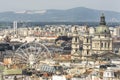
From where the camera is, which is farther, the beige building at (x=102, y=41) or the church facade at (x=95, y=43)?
the beige building at (x=102, y=41)

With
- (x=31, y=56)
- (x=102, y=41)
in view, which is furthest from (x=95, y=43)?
(x=31, y=56)

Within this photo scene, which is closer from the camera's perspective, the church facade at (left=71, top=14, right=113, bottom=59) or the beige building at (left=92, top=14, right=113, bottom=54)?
the church facade at (left=71, top=14, right=113, bottom=59)

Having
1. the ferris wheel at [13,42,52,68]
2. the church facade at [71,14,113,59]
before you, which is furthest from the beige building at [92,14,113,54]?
the ferris wheel at [13,42,52,68]

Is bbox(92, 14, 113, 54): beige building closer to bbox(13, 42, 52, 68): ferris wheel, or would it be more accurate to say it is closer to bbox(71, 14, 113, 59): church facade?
bbox(71, 14, 113, 59): church facade

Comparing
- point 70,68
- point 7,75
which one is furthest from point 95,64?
point 7,75

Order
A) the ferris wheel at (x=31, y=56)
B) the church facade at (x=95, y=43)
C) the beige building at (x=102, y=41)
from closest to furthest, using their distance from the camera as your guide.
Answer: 1. the ferris wheel at (x=31, y=56)
2. the church facade at (x=95, y=43)
3. the beige building at (x=102, y=41)

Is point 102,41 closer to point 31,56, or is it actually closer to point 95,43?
point 95,43

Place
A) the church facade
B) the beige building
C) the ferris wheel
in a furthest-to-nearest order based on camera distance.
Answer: the beige building → the church facade → the ferris wheel

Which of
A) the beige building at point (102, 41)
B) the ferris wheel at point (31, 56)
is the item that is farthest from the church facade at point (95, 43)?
the ferris wheel at point (31, 56)

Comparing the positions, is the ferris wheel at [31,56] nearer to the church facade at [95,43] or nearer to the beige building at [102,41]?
the church facade at [95,43]

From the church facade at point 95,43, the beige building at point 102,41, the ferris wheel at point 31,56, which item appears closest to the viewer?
the ferris wheel at point 31,56

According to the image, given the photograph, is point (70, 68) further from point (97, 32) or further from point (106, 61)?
point (97, 32)

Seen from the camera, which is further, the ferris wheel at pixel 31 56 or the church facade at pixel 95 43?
the church facade at pixel 95 43
